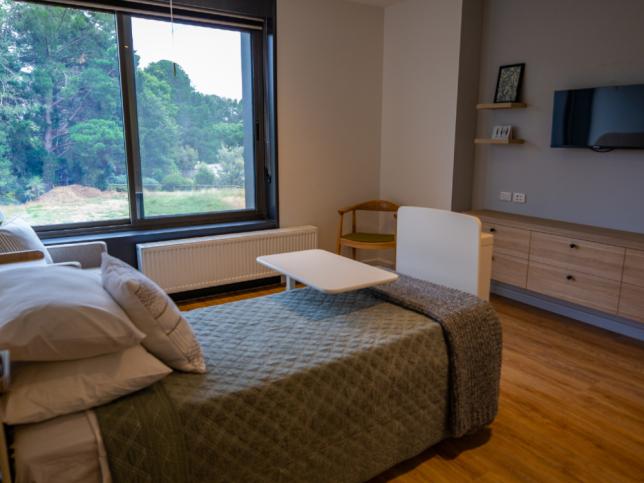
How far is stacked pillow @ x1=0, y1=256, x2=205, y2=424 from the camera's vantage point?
4.36 feet

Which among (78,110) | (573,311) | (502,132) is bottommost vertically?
(573,311)

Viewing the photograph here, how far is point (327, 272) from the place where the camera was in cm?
243

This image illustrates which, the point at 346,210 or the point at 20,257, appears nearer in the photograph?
the point at 20,257

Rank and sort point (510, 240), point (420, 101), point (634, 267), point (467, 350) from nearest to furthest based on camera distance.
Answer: point (467, 350) → point (634, 267) → point (510, 240) → point (420, 101)

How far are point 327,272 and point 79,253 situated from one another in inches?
74.7

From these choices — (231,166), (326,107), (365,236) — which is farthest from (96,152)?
(365,236)

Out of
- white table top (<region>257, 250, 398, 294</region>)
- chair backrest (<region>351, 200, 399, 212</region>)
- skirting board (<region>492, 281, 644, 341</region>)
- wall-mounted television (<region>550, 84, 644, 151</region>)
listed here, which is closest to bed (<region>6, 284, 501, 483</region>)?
white table top (<region>257, 250, 398, 294</region>)

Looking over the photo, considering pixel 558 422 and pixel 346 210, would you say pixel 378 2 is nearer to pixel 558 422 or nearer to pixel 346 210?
pixel 346 210

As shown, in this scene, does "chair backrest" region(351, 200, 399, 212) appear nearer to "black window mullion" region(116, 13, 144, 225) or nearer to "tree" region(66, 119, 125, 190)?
"black window mullion" region(116, 13, 144, 225)

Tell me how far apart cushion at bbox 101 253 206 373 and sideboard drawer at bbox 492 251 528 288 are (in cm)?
298

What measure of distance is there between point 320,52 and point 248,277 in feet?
7.17

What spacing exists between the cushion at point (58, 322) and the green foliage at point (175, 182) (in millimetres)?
2668

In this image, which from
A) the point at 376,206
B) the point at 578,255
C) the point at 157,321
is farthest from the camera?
the point at 376,206

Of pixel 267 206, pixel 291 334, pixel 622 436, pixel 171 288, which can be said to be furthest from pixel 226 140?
pixel 622 436
